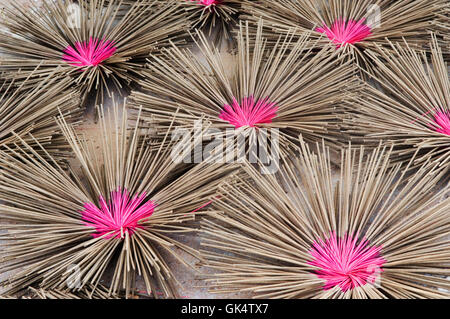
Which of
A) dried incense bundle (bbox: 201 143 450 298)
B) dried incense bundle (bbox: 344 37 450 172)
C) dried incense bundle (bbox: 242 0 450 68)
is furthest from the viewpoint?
dried incense bundle (bbox: 242 0 450 68)

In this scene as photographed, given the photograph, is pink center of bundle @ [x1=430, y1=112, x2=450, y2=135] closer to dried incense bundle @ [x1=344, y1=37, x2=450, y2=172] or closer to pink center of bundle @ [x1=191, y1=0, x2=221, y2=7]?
dried incense bundle @ [x1=344, y1=37, x2=450, y2=172]

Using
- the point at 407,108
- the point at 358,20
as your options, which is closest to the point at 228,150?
the point at 407,108

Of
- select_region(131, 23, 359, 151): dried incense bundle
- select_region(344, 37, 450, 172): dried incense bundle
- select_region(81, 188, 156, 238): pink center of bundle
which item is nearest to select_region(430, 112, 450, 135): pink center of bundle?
select_region(344, 37, 450, 172): dried incense bundle

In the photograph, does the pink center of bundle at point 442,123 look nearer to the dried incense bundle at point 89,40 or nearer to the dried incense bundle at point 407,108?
the dried incense bundle at point 407,108

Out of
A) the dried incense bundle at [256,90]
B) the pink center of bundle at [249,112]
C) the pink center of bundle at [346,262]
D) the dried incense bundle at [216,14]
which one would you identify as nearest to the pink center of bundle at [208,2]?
the dried incense bundle at [216,14]
